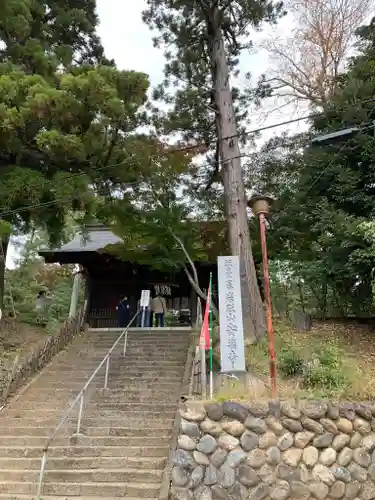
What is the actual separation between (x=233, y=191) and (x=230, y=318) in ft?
→ 13.4

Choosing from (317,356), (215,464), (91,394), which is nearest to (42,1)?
(91,394)

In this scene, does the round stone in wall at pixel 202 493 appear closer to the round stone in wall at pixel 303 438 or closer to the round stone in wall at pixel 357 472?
the round stone in wall at pixel 303 438

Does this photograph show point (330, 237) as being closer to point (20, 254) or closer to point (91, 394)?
point (91, 394)

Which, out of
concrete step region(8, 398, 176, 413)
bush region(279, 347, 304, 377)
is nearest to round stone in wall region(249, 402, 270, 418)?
bush region(279, 347, 304, 377)

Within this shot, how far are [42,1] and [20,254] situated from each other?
18084 millimetres

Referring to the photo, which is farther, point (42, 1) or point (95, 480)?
A: point (42, 1)

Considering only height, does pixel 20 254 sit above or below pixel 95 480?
above

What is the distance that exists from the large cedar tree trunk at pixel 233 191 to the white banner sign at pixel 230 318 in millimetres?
1822

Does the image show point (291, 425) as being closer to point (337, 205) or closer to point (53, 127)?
point (337, 205)

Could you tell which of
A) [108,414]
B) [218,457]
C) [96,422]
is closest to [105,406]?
[108,414]

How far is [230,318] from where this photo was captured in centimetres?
763

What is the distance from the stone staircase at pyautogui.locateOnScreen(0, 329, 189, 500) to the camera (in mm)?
5941

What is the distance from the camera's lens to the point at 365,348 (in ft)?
32.0

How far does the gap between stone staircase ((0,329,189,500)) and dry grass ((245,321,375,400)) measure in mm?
1695
